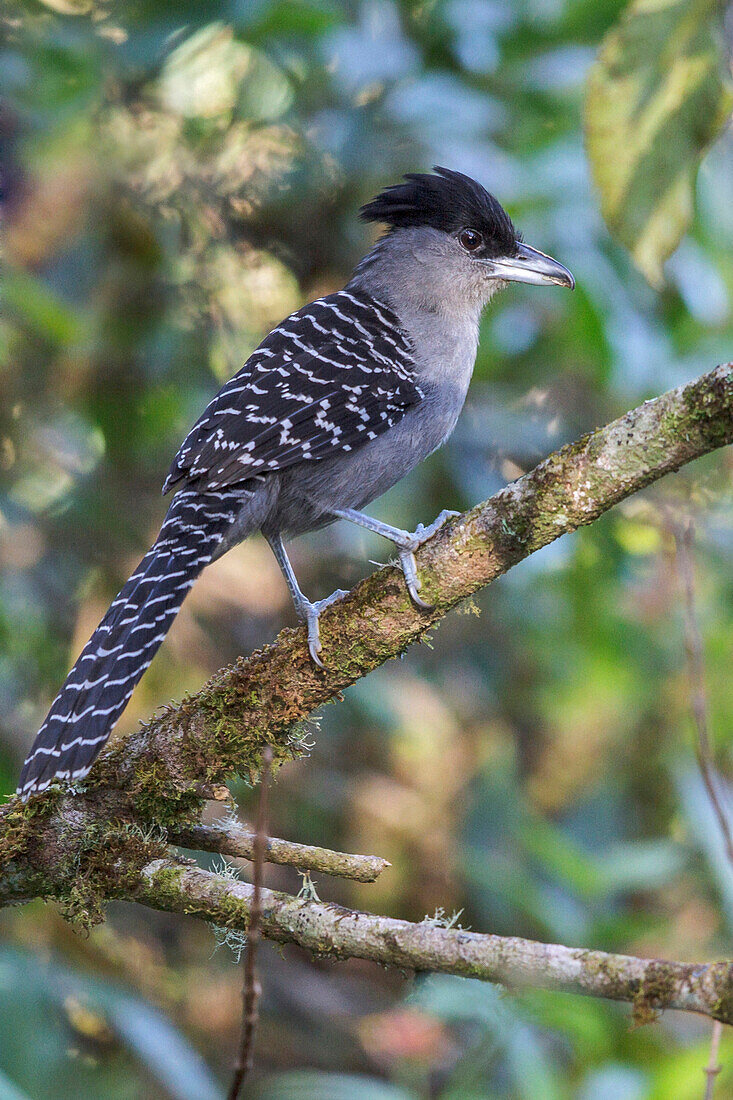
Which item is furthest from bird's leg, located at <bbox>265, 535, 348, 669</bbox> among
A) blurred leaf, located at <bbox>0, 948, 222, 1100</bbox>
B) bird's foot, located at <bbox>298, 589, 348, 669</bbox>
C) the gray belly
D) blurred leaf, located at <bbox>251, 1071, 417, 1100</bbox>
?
blurred leaf, located at <bbox>251, 1071, 417, 1100</bbox>

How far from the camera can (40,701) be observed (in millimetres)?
4734

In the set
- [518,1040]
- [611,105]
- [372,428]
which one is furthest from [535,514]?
[518,1040]

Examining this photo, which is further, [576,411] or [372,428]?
[576,411]

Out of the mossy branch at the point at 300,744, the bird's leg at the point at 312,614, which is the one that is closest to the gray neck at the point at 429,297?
the bird's leg at the point at 312,614

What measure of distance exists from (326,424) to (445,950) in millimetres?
1767

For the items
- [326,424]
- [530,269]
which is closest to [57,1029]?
[326,424]

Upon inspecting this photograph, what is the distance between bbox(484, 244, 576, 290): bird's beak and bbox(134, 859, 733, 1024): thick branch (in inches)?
103

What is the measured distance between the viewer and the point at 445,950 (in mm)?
2121

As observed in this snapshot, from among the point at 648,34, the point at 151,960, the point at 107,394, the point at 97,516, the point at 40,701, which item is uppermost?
the point at 107,394

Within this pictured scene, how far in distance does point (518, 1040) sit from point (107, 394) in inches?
121

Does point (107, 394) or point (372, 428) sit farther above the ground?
point (107, 394)

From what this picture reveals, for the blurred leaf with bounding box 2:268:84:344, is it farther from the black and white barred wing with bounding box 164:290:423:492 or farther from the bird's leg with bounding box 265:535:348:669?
the bird's leg with bounding box 265:535:348:669

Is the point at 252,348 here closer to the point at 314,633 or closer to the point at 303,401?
the point at 303,401

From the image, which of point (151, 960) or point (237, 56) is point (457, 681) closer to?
point (151, 960)
